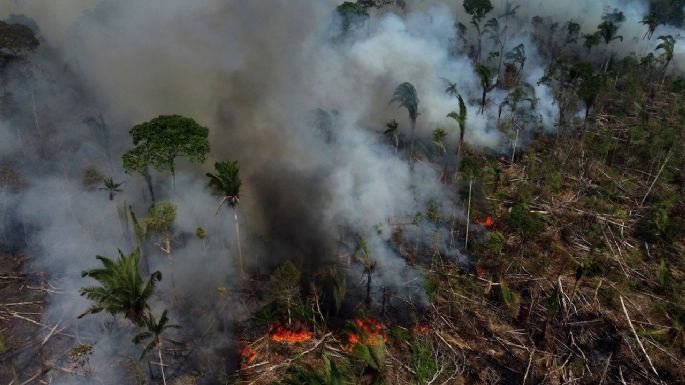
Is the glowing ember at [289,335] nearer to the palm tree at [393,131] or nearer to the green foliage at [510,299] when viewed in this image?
the green foliage at [510,299]

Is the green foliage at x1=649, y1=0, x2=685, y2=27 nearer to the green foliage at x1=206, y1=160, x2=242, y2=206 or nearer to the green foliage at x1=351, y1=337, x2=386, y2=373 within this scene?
the green foliage at x1=206, y1=160, x2=242, y2=206

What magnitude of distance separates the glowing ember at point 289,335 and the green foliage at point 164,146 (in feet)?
40.3

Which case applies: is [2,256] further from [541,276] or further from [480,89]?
[480,89]

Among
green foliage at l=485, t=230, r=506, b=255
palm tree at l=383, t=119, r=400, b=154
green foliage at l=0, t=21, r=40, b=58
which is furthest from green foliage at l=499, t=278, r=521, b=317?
green foliage at l=0, t=21, r=40, b=58

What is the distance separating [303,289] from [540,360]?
11520mm

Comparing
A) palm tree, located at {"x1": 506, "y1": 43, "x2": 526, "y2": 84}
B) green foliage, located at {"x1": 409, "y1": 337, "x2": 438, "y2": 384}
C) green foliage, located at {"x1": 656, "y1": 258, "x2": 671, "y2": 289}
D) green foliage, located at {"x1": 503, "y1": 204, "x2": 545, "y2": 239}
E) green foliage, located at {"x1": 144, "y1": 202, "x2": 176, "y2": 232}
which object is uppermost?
palm tree, located at {"x1": 506, "y1": 43, "x2": 526, "y2": 84}

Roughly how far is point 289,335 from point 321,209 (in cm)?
898

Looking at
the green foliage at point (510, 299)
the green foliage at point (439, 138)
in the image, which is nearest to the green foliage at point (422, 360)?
the green foliage at point (510, 299)

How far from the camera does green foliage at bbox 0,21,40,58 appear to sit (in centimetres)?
4441

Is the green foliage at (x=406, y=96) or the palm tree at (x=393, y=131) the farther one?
the green foliage at (x=406, y=96)

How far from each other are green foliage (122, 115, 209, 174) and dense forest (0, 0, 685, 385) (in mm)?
138

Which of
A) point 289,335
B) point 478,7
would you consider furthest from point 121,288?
point 478,7

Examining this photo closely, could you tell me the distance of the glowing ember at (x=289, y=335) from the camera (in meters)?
21.5

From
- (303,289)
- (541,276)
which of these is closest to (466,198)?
(541,276)
